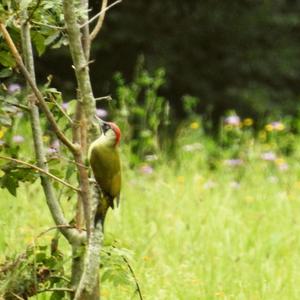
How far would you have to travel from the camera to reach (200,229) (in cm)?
509

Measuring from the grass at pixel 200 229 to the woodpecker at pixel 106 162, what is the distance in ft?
1.33

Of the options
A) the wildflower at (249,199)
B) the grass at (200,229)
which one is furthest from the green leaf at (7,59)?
the wildflower at (249,199)

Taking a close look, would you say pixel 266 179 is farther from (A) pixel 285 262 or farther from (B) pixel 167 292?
(B) pixel 167 292

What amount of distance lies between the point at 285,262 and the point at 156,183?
150 centimetres

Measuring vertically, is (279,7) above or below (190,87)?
above

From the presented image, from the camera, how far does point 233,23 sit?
1152 centimetres

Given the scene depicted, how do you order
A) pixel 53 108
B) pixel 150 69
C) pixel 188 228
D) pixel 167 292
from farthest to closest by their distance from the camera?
1. pixel 150 69
2. pixel 188 228
3. pixel 167 292
4. pixel 53 108

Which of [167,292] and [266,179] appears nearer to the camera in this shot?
[167,292]

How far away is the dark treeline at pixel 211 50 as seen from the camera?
11109mm

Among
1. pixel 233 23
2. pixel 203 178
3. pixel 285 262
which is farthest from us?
pixel 233 23

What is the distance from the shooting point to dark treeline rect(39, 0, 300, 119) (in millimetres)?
11109

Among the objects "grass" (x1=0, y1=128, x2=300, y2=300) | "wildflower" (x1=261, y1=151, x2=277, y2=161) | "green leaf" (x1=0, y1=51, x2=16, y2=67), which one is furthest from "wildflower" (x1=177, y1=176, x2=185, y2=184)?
"green leaf" (x1=0, y1=51, x2=16, y2=67)

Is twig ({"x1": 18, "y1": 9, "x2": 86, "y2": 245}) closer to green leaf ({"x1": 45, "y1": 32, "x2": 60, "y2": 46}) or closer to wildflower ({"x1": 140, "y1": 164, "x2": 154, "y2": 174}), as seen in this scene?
green leaf ({"x1": 45, "y1": 32, "x2": 60, "y2": 46})

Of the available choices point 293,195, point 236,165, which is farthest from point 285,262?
point 236,165
